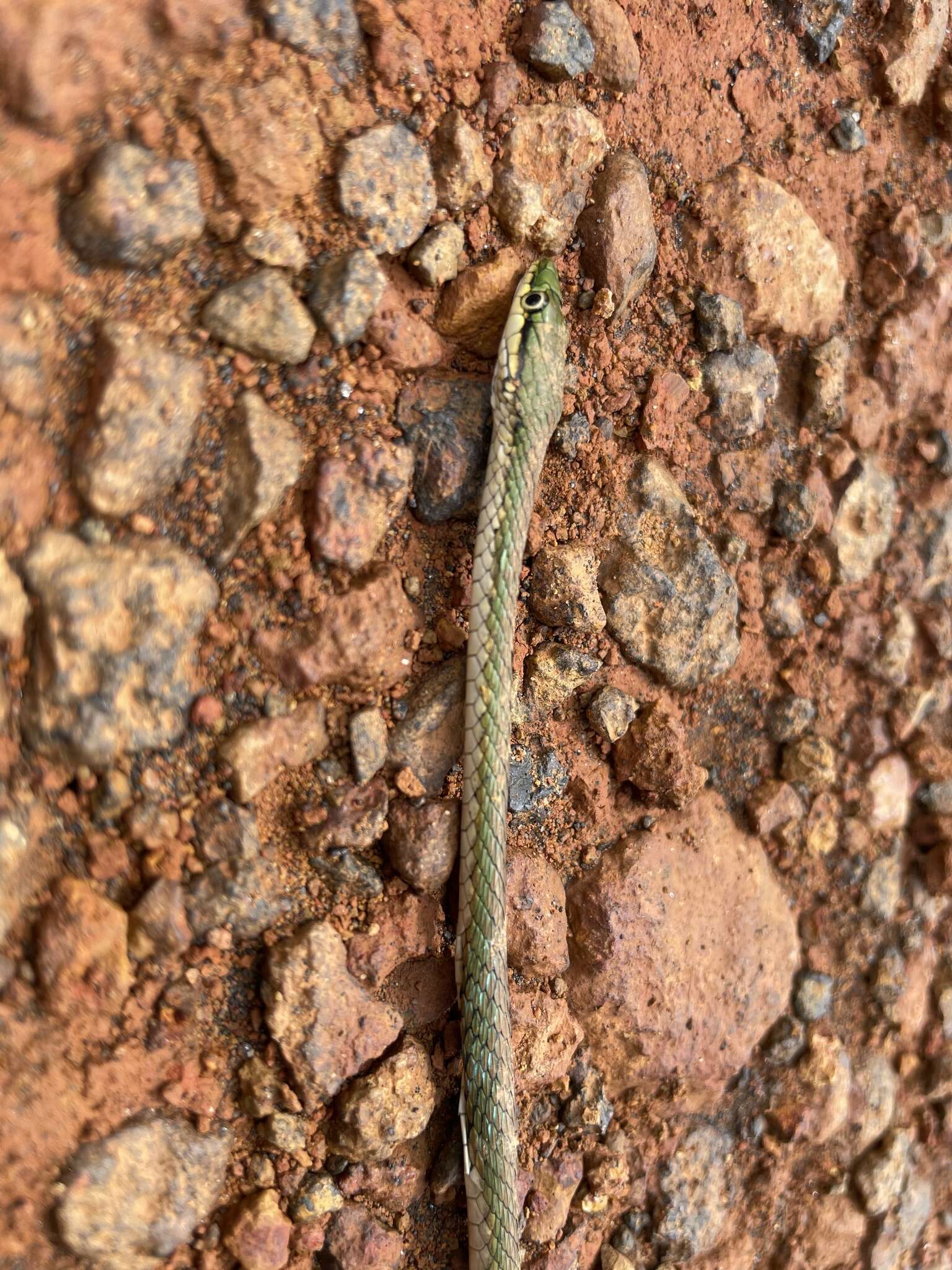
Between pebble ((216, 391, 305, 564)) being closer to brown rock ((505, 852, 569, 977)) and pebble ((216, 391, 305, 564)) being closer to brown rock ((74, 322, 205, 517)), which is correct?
brown rock ((74, 322, 205, 517))

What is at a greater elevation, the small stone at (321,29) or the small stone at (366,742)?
Result: the small stone at (321,29)

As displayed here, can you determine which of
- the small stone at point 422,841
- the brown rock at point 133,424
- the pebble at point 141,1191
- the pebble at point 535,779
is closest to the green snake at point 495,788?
the small stone at point 422,841

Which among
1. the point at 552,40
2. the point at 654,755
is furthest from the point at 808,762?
the point at 552,40

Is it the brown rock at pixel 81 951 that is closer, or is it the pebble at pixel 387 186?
the brown rock at pixel 81 951

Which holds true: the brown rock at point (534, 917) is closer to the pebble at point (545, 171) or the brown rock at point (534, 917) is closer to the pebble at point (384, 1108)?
the pebble at point (384, 1108)

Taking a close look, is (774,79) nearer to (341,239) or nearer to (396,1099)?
(341,239)

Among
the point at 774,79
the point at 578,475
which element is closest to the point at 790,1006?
the point at 578,475
